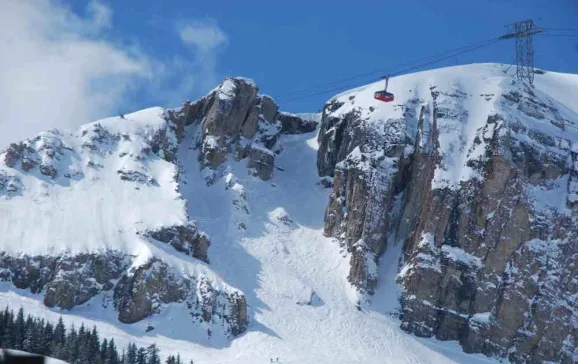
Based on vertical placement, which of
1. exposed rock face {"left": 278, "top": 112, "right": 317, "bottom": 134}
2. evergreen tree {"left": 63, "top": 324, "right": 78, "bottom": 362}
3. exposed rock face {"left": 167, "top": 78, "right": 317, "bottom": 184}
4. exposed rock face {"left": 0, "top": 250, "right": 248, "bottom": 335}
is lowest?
evergreen tree {"left": 63, "top": 324, "right": 78, "bottom": 362}

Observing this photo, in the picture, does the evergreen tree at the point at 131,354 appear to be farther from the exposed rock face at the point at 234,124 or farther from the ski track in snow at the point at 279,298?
the exposed rock face at the point at 234,124

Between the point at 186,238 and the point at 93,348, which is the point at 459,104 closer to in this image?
the point at 186,238

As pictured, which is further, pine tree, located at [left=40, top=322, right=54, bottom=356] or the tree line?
pine tree, located at [left=40, top=322, right=54, bottom=356]

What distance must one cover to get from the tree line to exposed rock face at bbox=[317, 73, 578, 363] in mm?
41816

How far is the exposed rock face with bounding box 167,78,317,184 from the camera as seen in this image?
155000 millimetres

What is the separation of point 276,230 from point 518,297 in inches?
1514

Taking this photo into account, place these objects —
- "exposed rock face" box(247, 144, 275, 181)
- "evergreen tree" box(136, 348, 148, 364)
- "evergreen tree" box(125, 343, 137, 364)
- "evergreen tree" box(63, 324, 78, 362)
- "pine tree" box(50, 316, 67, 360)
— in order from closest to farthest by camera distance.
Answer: "pine tree" box(50, 316, 67, 360)
"evergreen tree" box(63, 324, 78, 362)
"evergreen tree" box(125, 343, 137, 364)
"evergreen tree" box(136, 348, 148, 364)
"exposed rock face" box(247, 144, 275, 181)

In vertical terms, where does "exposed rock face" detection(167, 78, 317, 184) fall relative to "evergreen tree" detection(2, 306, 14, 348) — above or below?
above

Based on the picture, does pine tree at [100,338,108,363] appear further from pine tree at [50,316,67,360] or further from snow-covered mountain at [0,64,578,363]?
snow-covered mountain at [0,64,578,363]

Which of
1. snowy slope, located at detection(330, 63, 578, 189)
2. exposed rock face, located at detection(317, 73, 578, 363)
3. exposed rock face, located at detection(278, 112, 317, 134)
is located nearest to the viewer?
exposed rock face, located at detection(317, 73, 578, 363)

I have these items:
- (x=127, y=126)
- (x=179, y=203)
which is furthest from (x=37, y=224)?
(x=127, y=126)

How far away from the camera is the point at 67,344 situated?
303ft

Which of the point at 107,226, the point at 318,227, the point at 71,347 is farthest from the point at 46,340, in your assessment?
the point at 318,227

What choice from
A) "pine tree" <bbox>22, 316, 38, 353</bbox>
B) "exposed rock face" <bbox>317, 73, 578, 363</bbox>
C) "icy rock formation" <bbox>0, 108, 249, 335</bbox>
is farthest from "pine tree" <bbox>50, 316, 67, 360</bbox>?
"exposed rock face" <bbox>317, 73, 578, 363</bbox>
